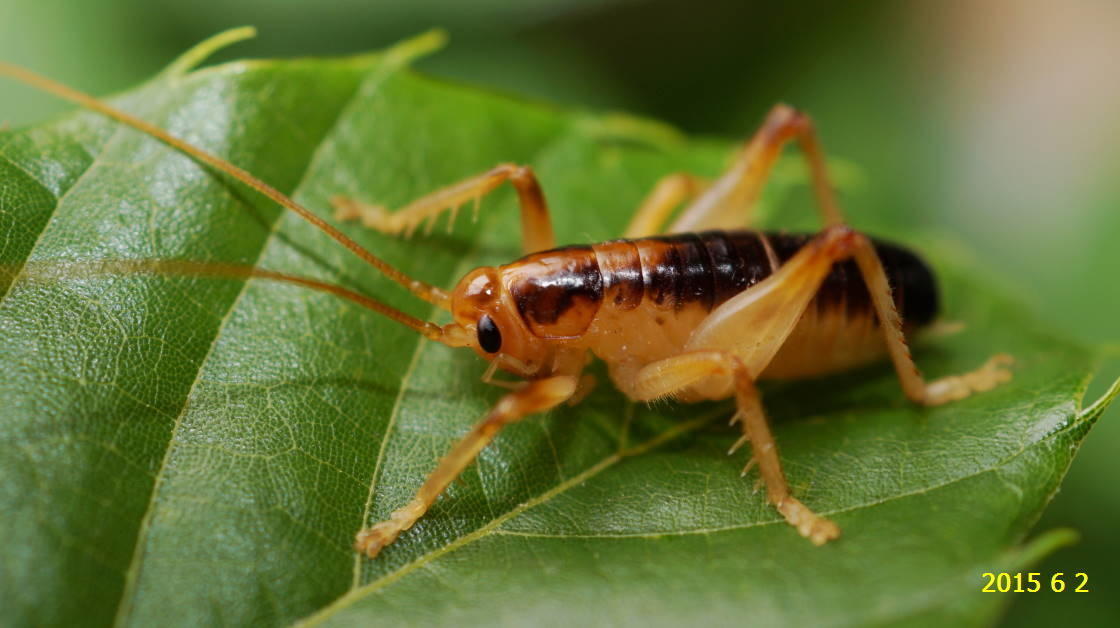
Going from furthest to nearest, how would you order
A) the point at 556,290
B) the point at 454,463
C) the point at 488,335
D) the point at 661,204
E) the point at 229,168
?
the point at 661,204
the point at 556,290
the point at 488,335
the point at 229,168
the point at 454,463

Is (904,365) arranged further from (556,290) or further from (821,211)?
(556,290)

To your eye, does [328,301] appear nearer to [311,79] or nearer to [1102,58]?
[311,79]

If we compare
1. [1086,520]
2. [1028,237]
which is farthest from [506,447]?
[1028,237]

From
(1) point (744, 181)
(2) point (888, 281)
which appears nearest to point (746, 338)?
(2) point (888, 281)

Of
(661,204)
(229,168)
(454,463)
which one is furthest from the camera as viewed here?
(661,204)

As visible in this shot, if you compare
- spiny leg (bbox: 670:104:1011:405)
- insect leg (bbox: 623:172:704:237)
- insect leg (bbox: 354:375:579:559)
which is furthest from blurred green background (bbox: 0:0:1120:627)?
insect leg (bbox: 354:375:579:559)

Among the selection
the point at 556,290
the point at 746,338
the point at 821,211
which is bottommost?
the point at 746,338

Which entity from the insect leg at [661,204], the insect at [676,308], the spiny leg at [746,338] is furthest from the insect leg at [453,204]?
the spiny leg at [746,338]
